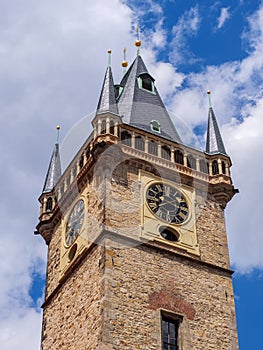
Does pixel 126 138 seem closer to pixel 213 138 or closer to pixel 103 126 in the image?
pixel 103 126

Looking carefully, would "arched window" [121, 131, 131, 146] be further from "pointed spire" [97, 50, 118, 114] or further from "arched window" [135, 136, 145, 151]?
"pointed spire" [97, 50, 118, 114]

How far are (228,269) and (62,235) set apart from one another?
6410 millimetres

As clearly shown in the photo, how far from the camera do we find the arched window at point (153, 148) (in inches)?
1135

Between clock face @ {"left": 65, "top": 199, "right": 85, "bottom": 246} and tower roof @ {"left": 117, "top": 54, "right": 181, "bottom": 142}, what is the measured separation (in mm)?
4213

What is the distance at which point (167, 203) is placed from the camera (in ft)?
90.3

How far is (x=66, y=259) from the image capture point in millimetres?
27703

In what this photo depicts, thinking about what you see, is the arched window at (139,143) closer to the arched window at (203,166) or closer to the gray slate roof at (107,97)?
the gray slate roof at (107,97)

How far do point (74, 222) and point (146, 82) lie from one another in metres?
8.97

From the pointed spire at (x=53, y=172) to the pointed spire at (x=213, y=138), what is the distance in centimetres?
649

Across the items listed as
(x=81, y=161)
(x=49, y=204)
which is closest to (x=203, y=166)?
(x=81, y=161)

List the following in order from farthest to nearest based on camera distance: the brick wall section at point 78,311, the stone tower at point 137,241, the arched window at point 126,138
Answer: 1. the arched window at point 126,138
2. the stone tower at point 137,241
3. the brick wall section at point 78,311

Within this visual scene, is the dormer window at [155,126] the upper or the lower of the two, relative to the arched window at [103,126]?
upper

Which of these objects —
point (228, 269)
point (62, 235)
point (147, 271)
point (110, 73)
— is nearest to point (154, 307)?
point (147, 271)

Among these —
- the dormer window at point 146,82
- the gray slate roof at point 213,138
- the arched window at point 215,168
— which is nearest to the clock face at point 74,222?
the arched window at point 215,168
